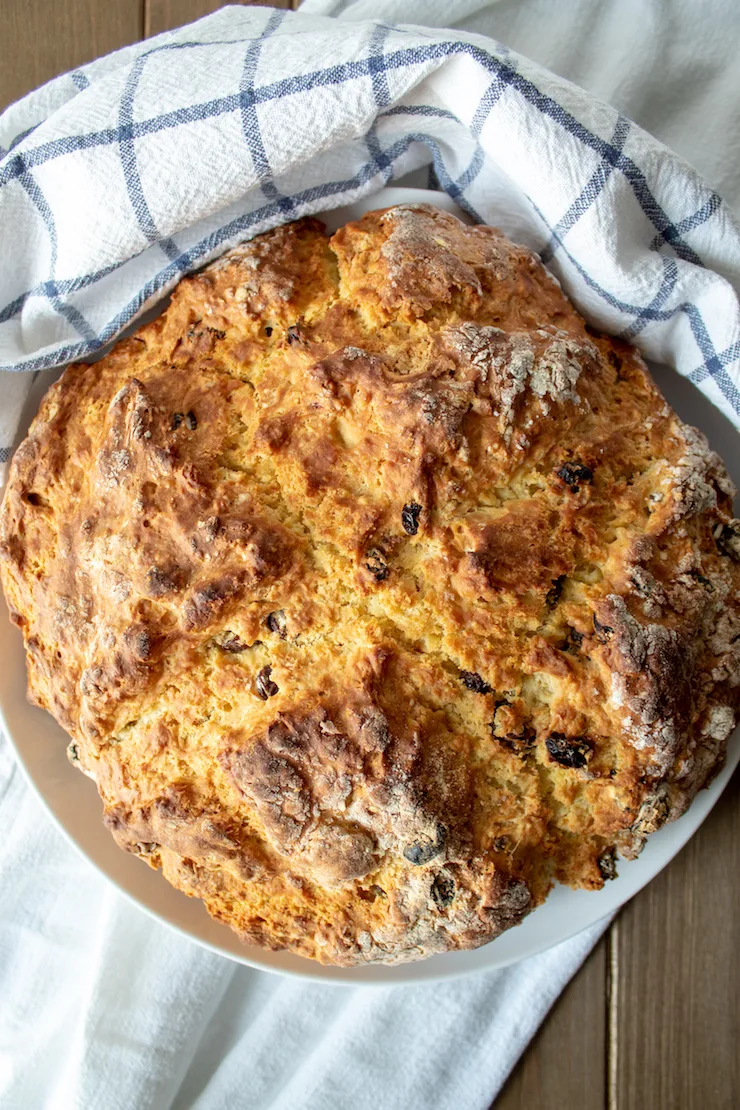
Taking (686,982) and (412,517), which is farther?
(686,982)

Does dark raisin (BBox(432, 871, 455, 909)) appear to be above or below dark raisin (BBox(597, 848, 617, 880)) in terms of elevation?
below

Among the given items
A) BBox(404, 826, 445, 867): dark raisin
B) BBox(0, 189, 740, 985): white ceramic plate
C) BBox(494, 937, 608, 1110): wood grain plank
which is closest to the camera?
BBox(404, 826, 445, 867): dark raisin

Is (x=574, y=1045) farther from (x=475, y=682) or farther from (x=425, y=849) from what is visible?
(x=475, y=682)

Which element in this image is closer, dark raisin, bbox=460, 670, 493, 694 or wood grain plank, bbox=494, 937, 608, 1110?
dark raisin, bbox=460, 670, 493, 694

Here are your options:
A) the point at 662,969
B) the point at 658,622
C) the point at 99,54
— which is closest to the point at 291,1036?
the point at 662,969

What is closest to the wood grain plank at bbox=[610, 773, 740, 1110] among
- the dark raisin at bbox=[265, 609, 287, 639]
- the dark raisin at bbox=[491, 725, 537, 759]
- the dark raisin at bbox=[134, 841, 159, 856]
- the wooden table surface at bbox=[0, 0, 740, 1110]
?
the wooden table surface at bbox=[0, 0, 740, 1110]

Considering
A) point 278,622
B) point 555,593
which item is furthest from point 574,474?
point 278,622

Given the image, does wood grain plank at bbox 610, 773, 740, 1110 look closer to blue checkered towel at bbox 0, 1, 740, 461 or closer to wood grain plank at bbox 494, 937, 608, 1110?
wood grain plank at bbox 494, 937, 608, 1110
